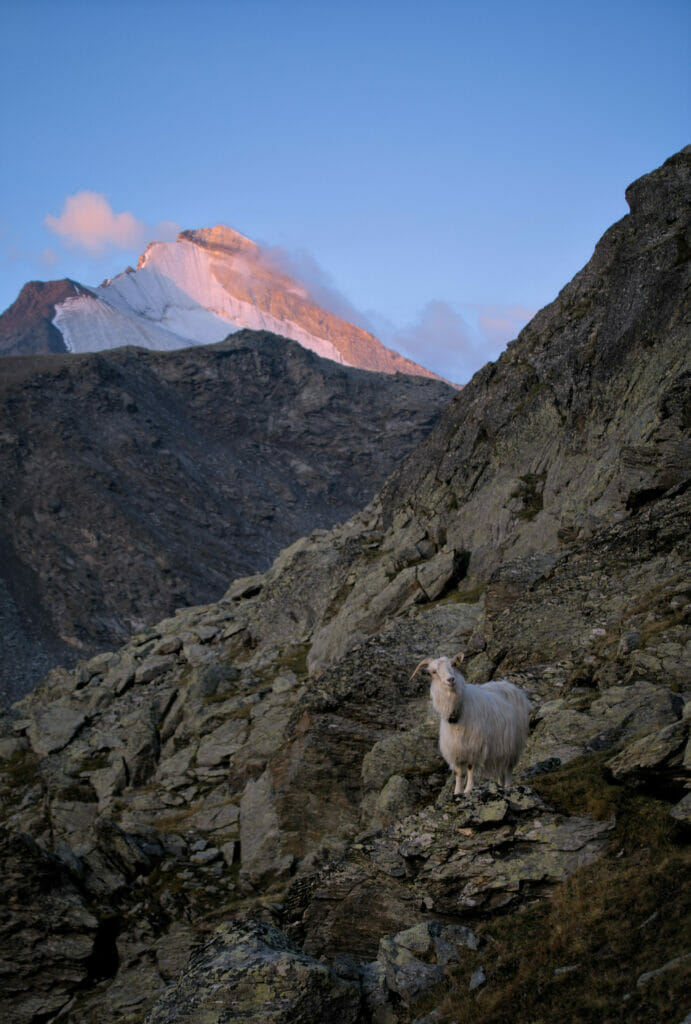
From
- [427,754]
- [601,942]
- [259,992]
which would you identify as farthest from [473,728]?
[259,992]

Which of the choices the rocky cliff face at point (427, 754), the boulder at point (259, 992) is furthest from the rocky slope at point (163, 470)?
the boulder at point (259, 992)

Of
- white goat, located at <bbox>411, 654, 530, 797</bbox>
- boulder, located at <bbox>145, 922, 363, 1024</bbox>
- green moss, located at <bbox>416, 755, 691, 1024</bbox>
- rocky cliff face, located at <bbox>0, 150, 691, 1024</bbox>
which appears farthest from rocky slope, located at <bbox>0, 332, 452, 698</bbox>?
green moss, located at <bbox>416, 755, 691, 1024</bbox>

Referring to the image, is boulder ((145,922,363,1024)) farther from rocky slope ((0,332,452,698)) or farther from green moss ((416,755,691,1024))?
rocky slope ((0,332,452,698))

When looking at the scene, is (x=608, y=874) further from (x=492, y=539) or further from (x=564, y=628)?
(x=492, y=539)

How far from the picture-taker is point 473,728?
1251cm

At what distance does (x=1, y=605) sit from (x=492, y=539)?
275 feet

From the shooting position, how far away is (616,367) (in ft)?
97.8

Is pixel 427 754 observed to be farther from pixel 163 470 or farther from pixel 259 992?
pixel 163 470

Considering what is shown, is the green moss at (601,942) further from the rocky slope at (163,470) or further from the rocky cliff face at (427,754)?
the rocky slope at (163,470)

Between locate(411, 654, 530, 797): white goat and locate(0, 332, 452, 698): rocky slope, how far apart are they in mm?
78903

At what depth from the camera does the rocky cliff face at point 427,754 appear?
855 cm

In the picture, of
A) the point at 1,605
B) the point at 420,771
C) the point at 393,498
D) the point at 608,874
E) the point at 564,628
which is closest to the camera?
the point at 608,874

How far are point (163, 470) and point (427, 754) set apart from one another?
131029 mm

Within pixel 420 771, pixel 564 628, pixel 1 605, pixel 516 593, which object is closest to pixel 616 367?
pixel 516 593
